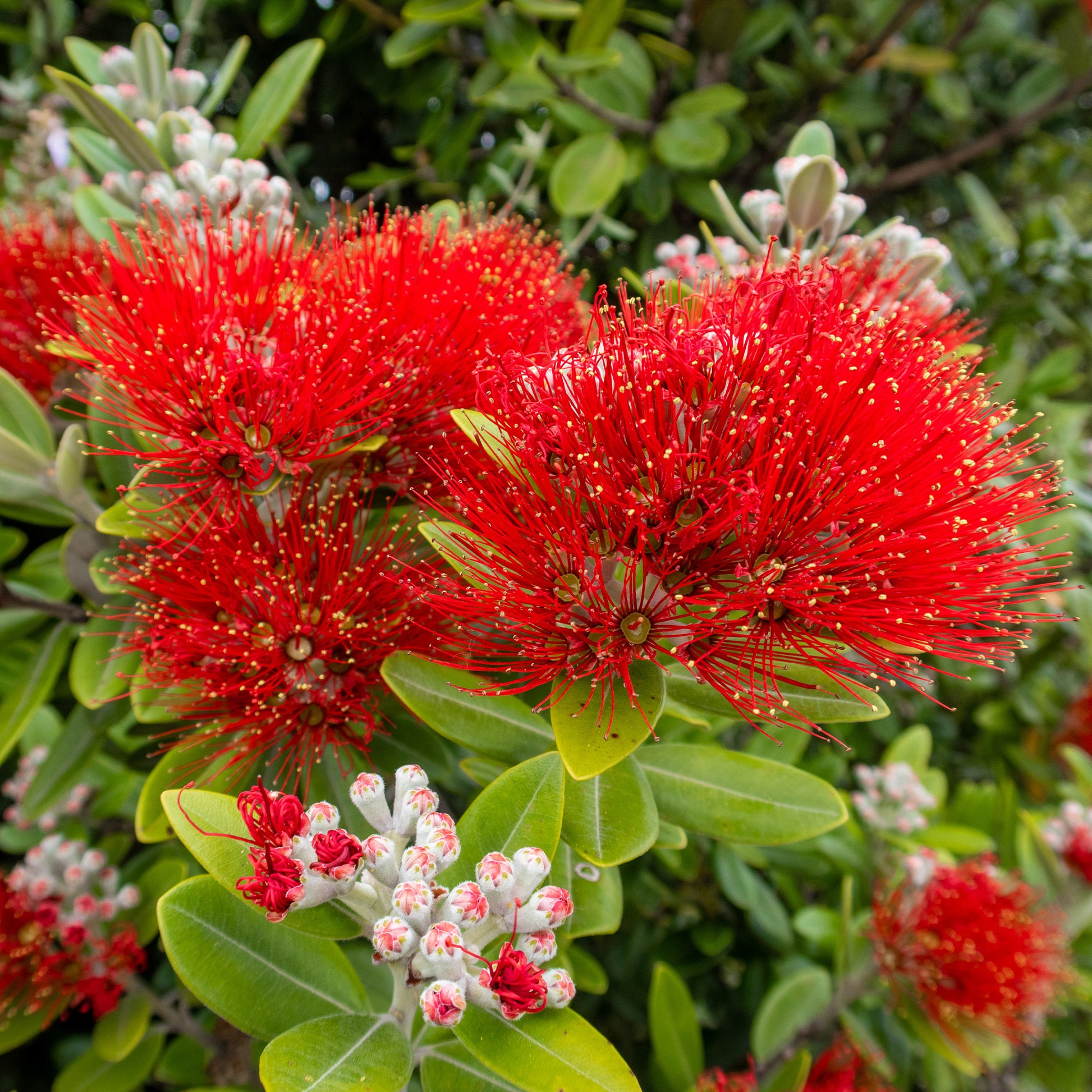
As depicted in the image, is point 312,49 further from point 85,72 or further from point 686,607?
point 686,607

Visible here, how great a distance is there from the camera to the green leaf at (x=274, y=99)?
138cm

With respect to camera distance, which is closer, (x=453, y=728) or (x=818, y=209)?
(x=453, y=728)

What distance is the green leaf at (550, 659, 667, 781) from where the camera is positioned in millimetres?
715

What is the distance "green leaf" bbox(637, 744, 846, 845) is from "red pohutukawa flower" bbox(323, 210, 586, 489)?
0.47 metres

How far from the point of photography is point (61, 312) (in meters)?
1.34

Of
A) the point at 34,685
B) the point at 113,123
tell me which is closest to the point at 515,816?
the point at 34,685

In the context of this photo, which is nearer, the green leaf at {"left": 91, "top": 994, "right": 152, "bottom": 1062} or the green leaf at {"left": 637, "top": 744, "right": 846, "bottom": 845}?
the green leaf at {"left": 637, "top": 744, "right": 846, "bottom": 845}

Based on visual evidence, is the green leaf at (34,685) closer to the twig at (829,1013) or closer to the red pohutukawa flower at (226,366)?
the red pohutukawa flower at (226,366)


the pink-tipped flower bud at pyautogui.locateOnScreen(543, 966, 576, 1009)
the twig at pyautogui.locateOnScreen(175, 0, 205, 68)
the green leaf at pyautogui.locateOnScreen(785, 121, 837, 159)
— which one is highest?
the twig at pyautogui.locateOnScreen(175, 0, 205, 68)

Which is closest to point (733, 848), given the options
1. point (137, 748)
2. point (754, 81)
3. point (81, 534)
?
point (137, 748)

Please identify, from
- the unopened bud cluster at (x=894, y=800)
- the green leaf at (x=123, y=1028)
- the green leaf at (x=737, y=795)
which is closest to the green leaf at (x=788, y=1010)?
the unopened bud cluster at (x=894, y=800)

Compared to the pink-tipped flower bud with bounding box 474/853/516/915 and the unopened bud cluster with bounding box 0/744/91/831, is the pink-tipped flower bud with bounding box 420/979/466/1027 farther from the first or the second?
the unopened bud cluster with bounding box 0/744/91/831

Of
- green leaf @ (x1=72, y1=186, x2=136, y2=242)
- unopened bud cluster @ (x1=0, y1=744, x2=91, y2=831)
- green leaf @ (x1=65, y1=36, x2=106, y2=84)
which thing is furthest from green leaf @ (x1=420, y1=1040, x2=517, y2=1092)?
green leaf @ (x1=65, y1=36, x2=106, y2=84)

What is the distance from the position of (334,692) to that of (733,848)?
3.44 ft
